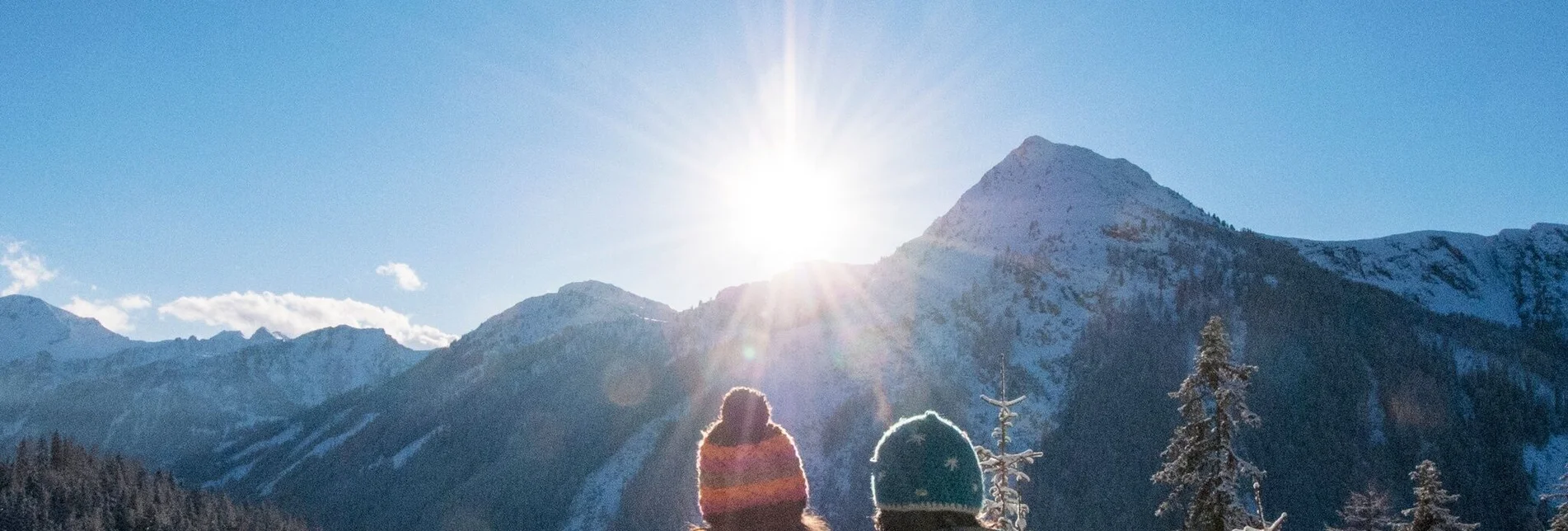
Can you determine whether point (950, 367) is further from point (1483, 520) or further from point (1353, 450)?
point (1483, 520)

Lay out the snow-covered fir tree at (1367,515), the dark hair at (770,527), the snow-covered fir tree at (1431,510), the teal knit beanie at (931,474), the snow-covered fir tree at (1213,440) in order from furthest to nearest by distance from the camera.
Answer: the snow-covered fir tree at (1367,515), the snow-covered fir tree at (1431,510), the snow-covered fir tree at (1213,440), the teal knit beanie at (931,474), the dark hair at (770,527)

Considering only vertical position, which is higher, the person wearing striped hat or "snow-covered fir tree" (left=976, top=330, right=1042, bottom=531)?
the person wearing striped hat

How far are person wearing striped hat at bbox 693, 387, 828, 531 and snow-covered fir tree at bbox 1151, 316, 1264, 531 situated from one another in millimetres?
15909

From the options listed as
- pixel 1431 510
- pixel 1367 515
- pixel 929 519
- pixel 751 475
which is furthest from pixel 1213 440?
pixel 751 475

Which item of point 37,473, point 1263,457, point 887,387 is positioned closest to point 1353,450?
point 1263,457

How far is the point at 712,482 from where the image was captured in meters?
4.90

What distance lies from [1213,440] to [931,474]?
1635 cm

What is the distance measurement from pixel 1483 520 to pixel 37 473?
21459 centimetres

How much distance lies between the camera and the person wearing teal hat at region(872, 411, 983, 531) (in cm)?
511

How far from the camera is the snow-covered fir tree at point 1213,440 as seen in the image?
59.4 feet

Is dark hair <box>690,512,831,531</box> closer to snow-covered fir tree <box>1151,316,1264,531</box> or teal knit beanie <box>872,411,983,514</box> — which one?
teal knit beanie <box>872,411,983,514</box>

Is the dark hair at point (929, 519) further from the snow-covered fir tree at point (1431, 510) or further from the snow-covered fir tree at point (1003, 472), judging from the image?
the snow-covered fir tree at point (1431, 510)

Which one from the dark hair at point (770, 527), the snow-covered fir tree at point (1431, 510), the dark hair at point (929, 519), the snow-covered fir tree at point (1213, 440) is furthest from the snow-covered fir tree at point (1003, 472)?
the dark hair at point (770, 527)

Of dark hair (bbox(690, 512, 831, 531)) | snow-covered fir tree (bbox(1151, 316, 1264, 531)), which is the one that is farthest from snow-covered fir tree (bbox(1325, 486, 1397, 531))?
Result: dark hair (bbox(690, 512, 831, 531))
